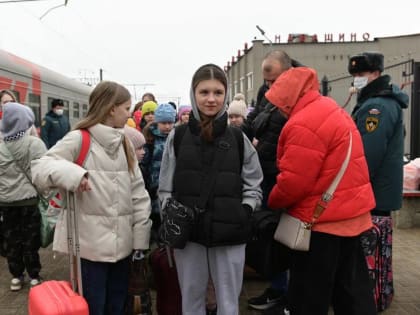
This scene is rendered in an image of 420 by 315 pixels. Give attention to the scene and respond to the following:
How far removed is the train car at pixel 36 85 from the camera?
27.2 ft

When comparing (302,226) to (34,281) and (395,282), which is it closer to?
(395,282)

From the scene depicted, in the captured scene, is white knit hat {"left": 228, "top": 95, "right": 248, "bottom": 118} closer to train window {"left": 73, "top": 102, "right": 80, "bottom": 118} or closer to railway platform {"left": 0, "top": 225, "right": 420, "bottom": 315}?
railway platform {"left": 0, "top": 225, "right": 420, "bottom": 315}

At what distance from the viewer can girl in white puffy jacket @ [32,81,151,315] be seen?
250 centimetres

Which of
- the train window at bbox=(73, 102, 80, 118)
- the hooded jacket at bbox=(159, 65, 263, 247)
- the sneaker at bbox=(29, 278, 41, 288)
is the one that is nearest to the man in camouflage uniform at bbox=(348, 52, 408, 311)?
the hooded jacket at bbox=(159, 65, 263, 247)

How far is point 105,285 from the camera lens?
8.67 ft

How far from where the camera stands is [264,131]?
3.04 meters

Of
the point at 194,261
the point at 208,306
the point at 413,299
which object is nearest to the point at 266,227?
the point at 194,261

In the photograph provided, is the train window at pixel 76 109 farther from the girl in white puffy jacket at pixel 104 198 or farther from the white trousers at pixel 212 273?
the white trousers at pixel 212 273

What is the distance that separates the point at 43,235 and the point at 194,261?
199 centimetres

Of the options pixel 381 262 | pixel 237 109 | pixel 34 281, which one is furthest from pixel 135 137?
pixel 381 262

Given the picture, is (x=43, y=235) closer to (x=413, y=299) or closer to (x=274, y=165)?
(x=274, y=165)

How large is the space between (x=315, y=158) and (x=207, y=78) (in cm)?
75

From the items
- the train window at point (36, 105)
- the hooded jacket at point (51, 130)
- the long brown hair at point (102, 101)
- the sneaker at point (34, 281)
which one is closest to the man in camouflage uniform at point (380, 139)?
the long brown hair at point (102, 101)

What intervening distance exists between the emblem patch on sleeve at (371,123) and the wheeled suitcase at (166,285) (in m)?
1.68
